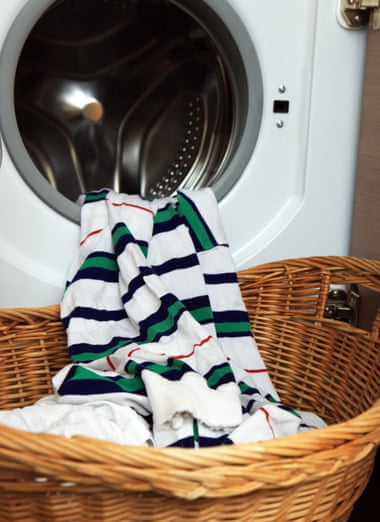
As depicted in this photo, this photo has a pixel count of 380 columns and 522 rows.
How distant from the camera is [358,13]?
971 millimetres

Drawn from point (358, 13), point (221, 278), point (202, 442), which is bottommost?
point (202, 442)

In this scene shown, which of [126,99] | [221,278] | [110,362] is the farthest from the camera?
[126,99]

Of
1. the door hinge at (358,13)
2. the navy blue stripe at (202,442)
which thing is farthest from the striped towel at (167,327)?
the door hinge at (358,13)

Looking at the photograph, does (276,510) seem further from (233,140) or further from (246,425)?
(233,140)

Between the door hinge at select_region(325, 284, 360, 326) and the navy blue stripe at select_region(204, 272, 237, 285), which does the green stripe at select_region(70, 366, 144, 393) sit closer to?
the navy blue stripe at select_region(204, 272, 237, 285)

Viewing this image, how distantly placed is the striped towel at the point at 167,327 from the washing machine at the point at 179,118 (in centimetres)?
6

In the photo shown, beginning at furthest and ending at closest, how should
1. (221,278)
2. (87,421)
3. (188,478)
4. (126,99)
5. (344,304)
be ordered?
1. (126,99)
2. (344,304)
3. (221,278)
4. (87,421)
5. (188,478)

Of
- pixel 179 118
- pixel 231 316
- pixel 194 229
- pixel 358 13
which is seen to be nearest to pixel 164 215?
pixel 194 229

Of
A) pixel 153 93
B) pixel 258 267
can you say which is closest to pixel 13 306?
pixel 258 267

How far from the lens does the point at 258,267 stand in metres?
0.96

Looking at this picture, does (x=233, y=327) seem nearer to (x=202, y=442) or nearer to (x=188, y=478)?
(x=202, y=442)

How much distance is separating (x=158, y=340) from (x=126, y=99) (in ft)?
1.63

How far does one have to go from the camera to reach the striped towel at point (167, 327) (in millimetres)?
709

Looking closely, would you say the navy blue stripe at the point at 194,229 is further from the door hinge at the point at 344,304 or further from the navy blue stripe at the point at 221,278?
the door hinge at the point at 344,304
